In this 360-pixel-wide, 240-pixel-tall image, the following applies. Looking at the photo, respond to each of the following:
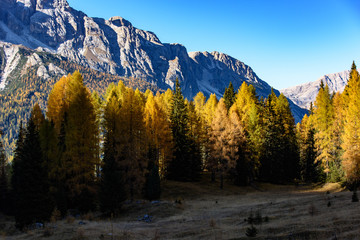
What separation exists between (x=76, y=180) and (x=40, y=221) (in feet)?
19.2

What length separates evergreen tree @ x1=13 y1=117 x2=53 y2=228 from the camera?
786 inches

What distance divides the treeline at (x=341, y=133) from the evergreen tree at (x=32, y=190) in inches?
1198

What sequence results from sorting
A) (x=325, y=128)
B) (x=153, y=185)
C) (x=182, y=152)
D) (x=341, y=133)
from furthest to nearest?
(x=325, y=128)
(x=182, y=152)
(x=341, y=133)
(x=153, y=185)

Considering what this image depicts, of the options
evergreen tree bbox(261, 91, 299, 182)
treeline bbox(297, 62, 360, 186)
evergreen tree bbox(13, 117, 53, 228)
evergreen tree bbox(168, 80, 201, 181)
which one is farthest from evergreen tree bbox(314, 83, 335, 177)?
evergreen tree bbox(13, 117, 53, 228)

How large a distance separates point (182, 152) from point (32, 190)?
22803mm

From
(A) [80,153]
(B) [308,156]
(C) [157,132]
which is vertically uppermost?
(C) [157,132]

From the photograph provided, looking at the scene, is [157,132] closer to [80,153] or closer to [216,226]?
[80,153]

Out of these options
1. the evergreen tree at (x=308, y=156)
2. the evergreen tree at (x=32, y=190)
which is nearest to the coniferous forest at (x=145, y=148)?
the evergreen tree at (x=32, y=190)

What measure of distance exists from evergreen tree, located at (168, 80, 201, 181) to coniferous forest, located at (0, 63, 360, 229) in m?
0.15

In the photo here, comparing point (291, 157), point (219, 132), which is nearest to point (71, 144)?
point (219, 132)

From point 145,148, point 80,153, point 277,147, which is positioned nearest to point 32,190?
point 80,153

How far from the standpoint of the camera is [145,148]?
3356 cm

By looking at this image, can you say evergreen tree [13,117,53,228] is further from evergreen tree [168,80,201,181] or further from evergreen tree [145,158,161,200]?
evergreen tree [168,80,201,181]

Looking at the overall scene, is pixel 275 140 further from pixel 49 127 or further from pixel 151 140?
pixel 49 127
